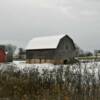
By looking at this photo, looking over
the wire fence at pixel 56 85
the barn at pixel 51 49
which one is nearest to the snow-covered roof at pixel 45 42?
the barn at pixel 51 49

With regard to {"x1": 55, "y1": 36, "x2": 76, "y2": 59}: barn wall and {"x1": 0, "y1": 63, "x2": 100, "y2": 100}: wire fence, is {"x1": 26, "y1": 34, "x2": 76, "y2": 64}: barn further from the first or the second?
{"x1": 0, "y1": 63, "x2": 100, "y2": 100}: wire fence

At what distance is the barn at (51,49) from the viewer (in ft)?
184

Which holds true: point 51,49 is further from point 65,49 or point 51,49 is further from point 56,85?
point 56,85

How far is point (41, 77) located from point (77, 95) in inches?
102

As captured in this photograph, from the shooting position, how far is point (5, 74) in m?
13.8

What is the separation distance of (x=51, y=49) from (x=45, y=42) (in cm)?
253

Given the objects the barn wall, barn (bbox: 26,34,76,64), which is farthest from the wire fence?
the barn wall

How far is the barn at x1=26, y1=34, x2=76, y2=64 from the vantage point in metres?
56.0

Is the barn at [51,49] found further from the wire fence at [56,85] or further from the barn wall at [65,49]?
the wire fence at [56,85]

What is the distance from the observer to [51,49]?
5662 cm

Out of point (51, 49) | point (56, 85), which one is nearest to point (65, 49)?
point (51, 49)

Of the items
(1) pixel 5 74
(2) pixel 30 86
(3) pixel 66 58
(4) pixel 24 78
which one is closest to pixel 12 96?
(2) pixel 30 86

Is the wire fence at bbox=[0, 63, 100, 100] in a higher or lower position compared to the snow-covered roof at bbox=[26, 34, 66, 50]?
lower

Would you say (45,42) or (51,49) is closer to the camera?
(51,49)
